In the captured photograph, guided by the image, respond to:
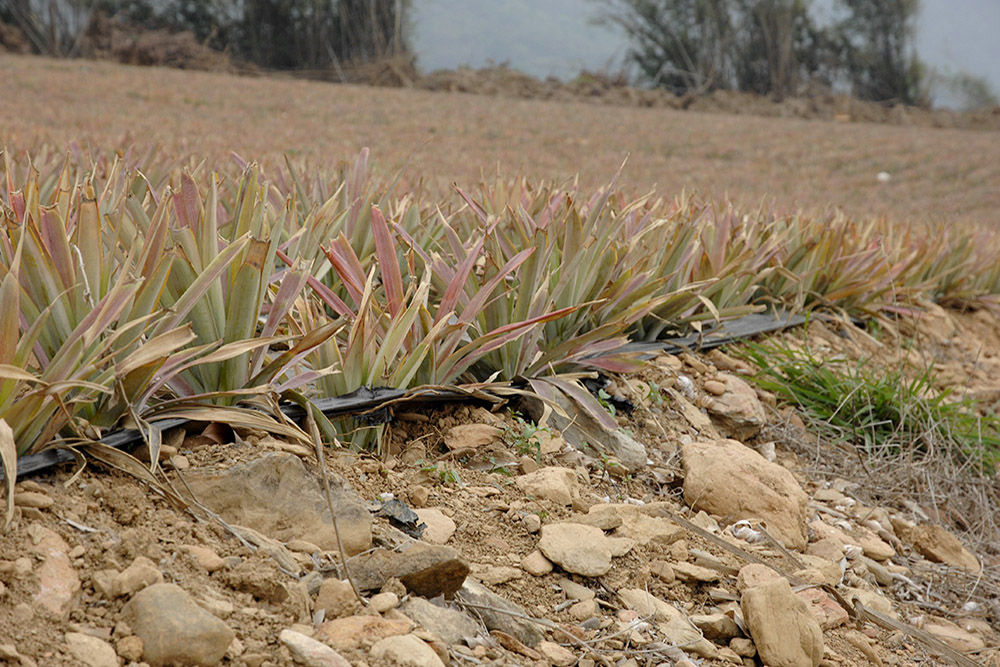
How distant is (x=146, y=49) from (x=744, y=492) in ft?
60.8

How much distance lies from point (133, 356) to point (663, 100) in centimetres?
1839

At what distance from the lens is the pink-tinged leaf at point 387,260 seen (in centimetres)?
170

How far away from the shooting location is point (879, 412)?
2430 millimetres

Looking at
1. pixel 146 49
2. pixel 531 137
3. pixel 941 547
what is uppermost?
pixel 146 49

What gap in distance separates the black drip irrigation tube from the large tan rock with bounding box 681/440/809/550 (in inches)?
19.2

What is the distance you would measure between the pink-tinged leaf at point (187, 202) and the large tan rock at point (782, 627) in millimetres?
1189

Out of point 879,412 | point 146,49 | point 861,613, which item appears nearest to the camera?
point 861,613

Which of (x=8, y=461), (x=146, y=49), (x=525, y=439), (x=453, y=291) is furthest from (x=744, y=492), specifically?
(x=146, y=49)

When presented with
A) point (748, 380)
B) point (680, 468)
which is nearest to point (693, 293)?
point (748, 380)

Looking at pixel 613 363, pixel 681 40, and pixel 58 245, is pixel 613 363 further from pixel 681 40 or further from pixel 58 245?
pixel 681 40

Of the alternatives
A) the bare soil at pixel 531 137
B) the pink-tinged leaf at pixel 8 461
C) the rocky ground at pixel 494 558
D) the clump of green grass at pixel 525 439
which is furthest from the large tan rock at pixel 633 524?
the bare soil at pixel 531 137

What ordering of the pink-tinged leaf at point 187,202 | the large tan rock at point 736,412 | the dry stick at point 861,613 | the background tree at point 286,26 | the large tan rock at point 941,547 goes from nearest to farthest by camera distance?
1. the dry stick at point 861,613
2. the pink-tinged leaf at point 187,202
3. the large tan rock at point 941,547
4. the large tan rock at point 736,412
5. the background tree at point 286,26

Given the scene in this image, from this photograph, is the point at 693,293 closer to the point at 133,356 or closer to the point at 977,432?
the point at 977,432

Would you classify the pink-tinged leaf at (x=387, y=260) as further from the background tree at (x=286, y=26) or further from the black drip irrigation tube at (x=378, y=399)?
the background tree at (x=286, y=26)
